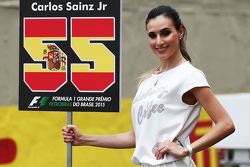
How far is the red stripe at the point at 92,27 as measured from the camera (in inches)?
164

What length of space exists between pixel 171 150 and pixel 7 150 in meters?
3.21

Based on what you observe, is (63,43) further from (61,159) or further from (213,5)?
(213,5)

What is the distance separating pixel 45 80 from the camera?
166 inches

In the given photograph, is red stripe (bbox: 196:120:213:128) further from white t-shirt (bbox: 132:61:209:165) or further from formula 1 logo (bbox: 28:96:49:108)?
white t-shirt (bbox: 132:61:209:165)

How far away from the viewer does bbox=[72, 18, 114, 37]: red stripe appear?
4160 millimetres

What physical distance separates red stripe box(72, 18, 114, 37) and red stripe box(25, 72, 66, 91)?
235 millimetres

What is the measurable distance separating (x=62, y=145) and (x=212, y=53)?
2.16m

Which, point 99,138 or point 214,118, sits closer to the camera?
point 214,118

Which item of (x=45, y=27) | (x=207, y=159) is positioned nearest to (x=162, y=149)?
(x=45, y=27)

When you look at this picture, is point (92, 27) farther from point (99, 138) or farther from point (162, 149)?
point (162, 149)

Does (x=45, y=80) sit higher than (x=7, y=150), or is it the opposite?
(x=45, y=80)

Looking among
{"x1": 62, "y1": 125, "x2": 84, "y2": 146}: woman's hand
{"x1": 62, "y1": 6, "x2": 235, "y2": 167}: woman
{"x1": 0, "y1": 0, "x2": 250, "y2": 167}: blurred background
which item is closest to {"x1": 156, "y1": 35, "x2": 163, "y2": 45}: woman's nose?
→ {"x1": 62, "y1": 6, "x2": 235, "y2": 167}: woman

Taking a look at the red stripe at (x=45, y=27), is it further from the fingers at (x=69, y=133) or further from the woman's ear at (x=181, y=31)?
the woman's ear at (x=181, y=31)

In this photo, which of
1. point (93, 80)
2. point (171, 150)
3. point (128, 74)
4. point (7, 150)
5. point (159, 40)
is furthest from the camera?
point (128, 74)
